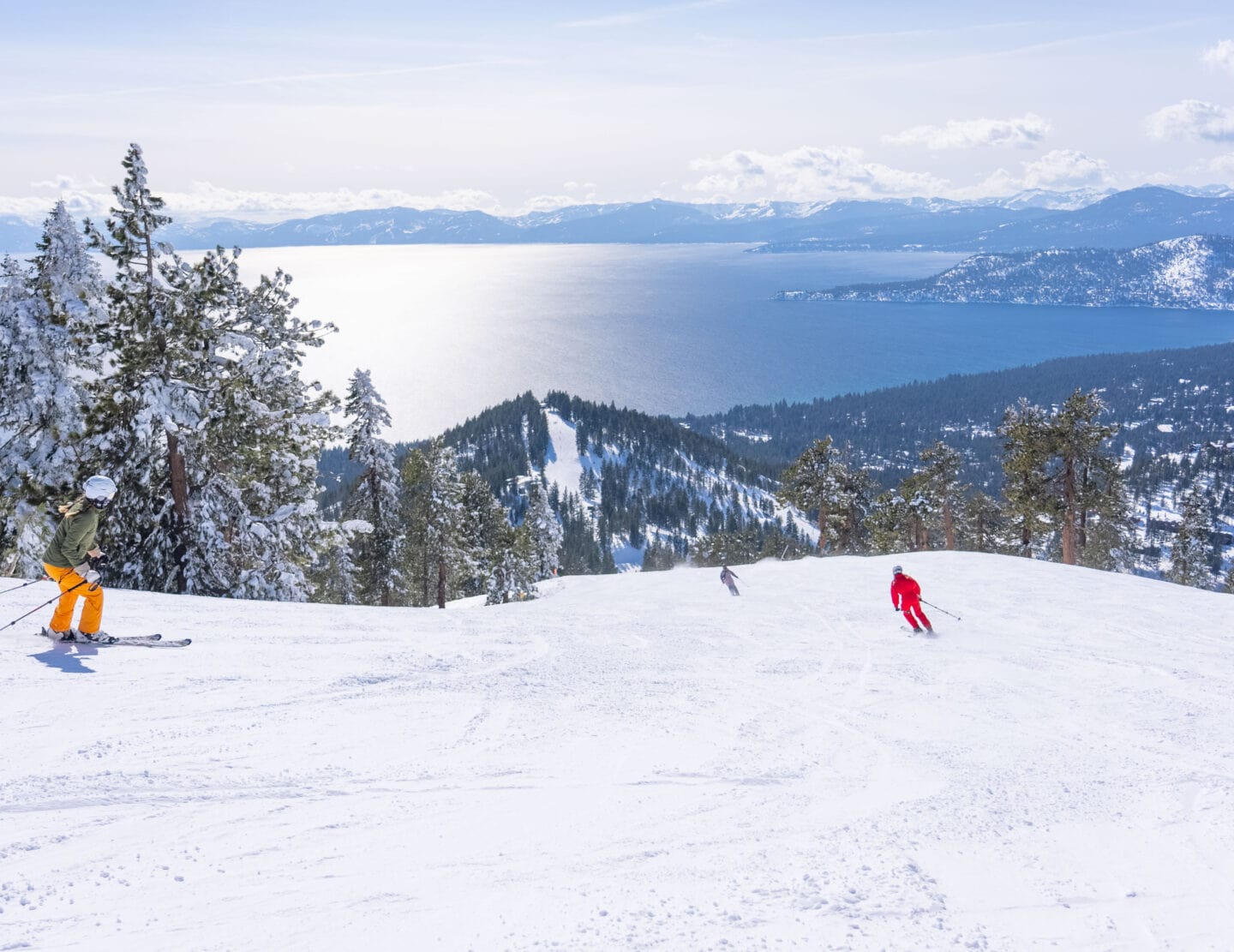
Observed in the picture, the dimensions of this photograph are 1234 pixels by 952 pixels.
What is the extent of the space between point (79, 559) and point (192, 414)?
29.3 feet

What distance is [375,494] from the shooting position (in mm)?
37469

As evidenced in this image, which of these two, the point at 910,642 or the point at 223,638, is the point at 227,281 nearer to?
the point at 223,638

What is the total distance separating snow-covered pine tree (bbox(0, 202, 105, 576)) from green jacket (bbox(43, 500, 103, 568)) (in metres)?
10.5

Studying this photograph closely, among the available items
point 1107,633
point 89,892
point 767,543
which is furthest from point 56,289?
point 767,543

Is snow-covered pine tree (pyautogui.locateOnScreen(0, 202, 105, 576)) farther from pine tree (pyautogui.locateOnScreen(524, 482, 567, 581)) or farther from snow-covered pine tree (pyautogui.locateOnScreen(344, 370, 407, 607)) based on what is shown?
pine tree (pyautogui.locateOnScreen(524, 482, 567, 581))

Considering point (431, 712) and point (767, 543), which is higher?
point (431, 712)

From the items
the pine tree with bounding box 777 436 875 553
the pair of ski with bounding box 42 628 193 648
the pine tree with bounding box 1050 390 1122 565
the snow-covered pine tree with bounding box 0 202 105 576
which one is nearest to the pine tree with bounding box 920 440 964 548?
the pine tree with bounding box 777 436 875 553

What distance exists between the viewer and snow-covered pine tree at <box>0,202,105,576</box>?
18.8 meters

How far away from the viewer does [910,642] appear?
15773 mm

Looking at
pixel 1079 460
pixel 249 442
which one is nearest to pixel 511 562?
pixel 249 442

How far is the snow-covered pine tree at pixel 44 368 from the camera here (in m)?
18.8

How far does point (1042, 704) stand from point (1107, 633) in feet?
21.7

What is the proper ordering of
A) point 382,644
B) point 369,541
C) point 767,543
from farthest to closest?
point 767,543, point 369,541, point 382,644

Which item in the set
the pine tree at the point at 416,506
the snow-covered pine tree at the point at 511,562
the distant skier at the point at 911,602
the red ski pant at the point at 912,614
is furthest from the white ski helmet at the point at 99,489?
the snow-covered pine tree at the point at 511,562
